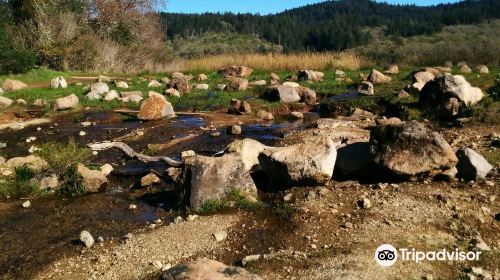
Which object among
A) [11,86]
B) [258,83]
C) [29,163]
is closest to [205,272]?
[29,163]

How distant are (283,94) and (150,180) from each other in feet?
25.6

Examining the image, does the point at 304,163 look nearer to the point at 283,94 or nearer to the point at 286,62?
the point at 283,94

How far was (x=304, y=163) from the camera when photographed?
7.11 meters

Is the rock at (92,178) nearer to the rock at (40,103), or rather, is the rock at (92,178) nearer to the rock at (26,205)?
the rock at (26,205)

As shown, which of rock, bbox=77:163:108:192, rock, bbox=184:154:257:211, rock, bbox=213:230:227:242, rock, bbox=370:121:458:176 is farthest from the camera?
rock, bbox=77:163:108:192

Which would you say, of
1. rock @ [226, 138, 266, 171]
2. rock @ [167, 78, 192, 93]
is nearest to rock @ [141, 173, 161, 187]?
rock @ [226, 138, 266, 171]

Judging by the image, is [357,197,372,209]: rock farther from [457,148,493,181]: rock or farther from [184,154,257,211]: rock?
[457,148,493,181]: rock

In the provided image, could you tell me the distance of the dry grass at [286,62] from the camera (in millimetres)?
24281

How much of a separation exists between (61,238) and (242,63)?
2042 centimetres

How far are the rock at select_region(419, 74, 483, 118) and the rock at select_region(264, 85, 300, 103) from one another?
14.0ft

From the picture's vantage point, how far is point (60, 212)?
23.7 ft

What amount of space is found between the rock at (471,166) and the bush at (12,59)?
19.2 meters

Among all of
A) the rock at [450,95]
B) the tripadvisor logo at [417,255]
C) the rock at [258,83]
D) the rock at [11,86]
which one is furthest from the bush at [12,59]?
the tripadvisor logo at [417,255]

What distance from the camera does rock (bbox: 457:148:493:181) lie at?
7.06m
